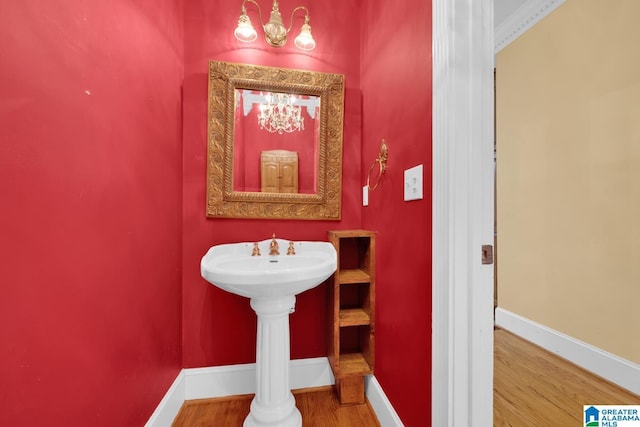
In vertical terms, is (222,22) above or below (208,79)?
above

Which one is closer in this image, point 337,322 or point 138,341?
point 138,341

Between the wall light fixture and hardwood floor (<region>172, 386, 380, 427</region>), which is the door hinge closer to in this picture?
hardwood floor (<region>172, 386, 380, 427</region>)

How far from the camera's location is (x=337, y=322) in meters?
1.32

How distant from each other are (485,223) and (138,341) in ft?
4.39

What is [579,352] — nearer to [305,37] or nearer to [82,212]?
[305,37]

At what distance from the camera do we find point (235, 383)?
146 cm

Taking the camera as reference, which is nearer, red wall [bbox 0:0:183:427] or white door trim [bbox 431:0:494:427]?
red wall [bbox 0:0:183:427]

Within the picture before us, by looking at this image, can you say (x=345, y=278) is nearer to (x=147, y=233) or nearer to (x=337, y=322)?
(x=337, y=322)

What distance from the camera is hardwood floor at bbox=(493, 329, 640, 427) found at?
1.29 metres

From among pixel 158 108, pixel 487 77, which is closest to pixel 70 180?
pixel 158 108

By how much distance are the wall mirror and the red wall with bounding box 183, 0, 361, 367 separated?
0.07 meters

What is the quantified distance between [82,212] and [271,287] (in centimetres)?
63

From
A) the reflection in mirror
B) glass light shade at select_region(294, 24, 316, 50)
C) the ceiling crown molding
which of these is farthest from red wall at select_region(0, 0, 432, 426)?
the ceiling crown molding

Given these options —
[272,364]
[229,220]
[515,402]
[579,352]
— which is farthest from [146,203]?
[579,352]
